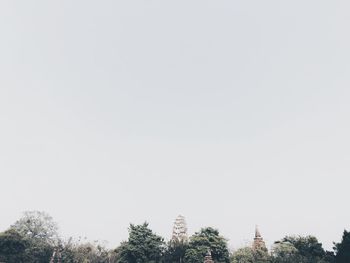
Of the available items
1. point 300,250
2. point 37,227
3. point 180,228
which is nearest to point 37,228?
point 37,227

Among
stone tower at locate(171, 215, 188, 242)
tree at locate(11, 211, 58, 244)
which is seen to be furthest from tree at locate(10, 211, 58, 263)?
stone tower at locate(171, 215, 188, 242)

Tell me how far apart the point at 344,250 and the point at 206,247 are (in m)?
24.6

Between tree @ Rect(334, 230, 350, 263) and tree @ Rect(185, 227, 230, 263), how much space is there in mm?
21358

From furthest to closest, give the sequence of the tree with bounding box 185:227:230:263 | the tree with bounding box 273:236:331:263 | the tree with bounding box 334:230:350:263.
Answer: the tree with bounding box 185:227:230:263
the tree with bounding box 273:236:331:263
the tree with bounding box 334:230:350:263

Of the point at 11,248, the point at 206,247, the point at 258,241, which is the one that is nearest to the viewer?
the point at 206,247

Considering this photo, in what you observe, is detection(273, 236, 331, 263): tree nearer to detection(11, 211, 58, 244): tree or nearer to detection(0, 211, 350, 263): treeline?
detection(0, 211, 350, 263): treeline

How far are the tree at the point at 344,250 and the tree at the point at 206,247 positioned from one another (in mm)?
21358

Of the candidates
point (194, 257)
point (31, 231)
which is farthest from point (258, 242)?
point (31, 231)

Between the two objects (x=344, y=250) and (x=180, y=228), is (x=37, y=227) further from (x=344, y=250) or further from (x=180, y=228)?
(x=344, y=250)

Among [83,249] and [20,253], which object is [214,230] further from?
[20,253]

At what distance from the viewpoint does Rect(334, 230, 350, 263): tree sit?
48.4m

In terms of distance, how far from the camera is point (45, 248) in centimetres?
6956

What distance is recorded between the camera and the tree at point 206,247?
59.2 m

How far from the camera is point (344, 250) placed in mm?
49031
